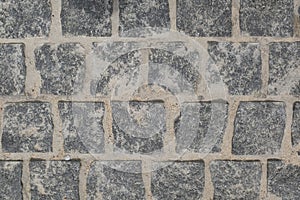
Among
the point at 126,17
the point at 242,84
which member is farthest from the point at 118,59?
the point at 242,84

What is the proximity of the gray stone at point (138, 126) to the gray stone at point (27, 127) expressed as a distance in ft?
1.02

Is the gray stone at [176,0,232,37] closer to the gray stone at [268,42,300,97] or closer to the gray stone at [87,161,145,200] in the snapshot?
the gray stone at [268,42,300,97]

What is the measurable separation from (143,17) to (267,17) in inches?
21.8

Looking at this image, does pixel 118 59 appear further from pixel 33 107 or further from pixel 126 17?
pixel 33 107

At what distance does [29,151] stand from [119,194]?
462mm

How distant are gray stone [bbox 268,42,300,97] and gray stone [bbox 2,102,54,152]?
1.03 metres

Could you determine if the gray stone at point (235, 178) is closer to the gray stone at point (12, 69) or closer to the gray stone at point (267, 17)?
the gray stone at point (267, 17)

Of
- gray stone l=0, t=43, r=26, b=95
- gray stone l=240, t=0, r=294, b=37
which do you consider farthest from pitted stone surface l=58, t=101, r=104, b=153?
gray stone l=240, t=0, r=294, b=37

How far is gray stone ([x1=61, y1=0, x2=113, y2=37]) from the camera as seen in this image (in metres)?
2.56

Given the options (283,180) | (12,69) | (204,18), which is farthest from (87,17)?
(283,180)

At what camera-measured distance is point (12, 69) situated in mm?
2607

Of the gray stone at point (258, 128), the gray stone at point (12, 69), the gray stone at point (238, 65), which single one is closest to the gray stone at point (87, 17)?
the gray stone at point (12, 69)

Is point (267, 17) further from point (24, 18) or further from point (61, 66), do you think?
point (24, 18)

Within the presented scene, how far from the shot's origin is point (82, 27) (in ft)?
8.46
